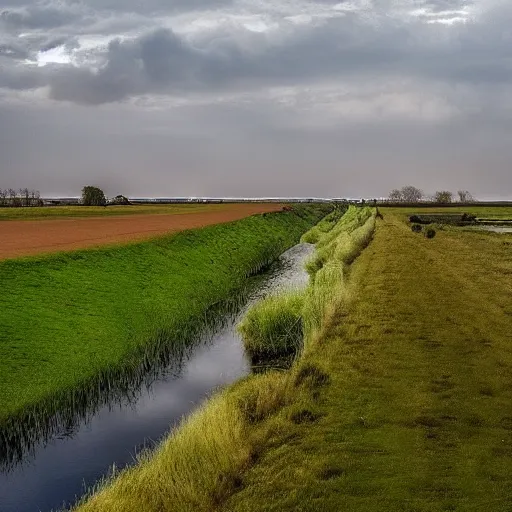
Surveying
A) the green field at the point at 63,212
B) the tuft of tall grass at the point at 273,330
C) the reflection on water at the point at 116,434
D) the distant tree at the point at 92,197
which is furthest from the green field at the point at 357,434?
the distant tree at the point at 92,197

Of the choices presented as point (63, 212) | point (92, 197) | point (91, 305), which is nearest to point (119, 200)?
point (92, 197)

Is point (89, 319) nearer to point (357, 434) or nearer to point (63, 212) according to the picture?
point (357, 434)

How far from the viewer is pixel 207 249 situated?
4322cm

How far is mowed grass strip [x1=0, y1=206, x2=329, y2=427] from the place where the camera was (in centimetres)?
1650

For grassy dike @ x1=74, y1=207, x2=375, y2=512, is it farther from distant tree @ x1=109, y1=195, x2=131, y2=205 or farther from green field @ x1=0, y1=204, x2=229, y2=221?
distant tree @ x1=109, y1=195, x2=131, y2=205

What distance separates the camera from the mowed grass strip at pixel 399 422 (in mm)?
9102

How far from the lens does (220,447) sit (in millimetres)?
10570

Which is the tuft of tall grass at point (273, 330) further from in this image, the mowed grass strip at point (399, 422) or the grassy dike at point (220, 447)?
the grassy dike at point (220, 447)

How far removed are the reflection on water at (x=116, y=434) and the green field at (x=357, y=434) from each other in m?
1.31

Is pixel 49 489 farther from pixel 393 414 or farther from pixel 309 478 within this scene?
pixel 393 414

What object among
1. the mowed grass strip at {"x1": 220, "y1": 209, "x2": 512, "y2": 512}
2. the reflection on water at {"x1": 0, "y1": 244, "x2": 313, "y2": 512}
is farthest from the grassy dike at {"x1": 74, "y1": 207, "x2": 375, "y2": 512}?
the reflection on water at {"x1": 0, "y1": 244, "x2": 313, "y2": 512}

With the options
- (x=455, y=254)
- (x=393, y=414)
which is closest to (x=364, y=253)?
(x=455, y=254)

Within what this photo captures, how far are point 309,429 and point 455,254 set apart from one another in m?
35.4

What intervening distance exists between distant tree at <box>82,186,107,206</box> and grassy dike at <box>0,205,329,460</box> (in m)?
107
